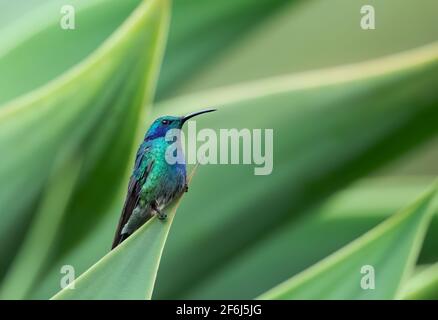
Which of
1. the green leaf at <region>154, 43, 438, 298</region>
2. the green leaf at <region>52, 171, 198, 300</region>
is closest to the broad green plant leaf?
the green leaf at <region>154, 43, 438, 298</region>

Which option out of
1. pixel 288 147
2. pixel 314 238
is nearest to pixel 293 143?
pixel 288 147

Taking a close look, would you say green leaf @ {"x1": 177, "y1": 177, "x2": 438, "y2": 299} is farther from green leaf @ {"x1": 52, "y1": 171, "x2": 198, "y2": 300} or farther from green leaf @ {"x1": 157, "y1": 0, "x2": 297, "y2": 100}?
green leaf @ {"x1": 157, "y1": 0, "x2": 297, "y2": 100}

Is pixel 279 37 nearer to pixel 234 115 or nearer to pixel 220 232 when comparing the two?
pixel 234 115

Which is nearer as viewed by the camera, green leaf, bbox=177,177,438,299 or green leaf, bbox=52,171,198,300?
Answer: green leaf, bbox=52,171,198,300

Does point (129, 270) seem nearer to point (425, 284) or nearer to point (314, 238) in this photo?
point (314, 238)
